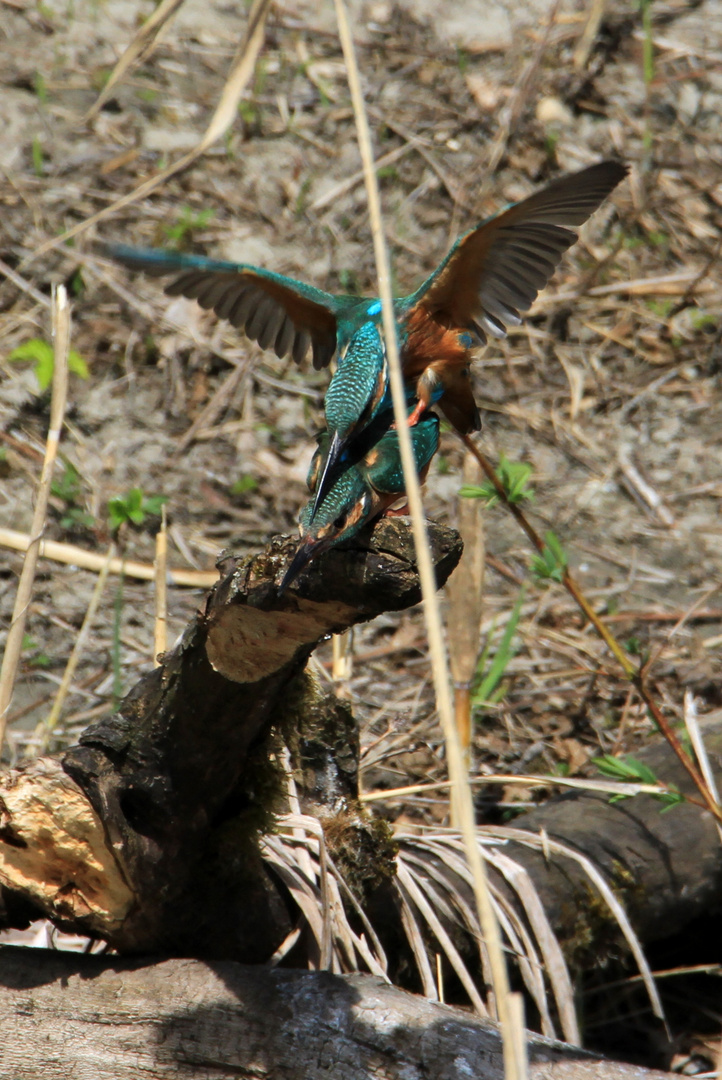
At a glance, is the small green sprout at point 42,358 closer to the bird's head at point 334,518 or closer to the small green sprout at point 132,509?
the small green sprout at point 132,509

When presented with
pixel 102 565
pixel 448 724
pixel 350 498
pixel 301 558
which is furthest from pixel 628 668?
pixel 102 565

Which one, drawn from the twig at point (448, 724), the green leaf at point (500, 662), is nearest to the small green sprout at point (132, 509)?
the green leaf at point (500, 662)

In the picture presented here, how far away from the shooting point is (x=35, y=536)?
1.69 metres

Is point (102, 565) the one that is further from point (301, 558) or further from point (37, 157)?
point (301, 558)

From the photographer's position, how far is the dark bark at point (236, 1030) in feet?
5.20

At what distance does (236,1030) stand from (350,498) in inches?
34.4

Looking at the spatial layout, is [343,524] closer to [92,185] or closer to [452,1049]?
[452,1049]

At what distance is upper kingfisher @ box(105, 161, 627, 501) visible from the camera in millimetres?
1806

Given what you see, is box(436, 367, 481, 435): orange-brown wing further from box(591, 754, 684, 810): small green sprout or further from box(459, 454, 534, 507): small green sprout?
box(591, 754, 684, 810): small green sprout

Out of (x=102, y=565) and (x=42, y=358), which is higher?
(x=42, y=358)

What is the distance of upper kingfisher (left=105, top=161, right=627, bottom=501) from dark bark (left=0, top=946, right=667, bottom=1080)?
88cm

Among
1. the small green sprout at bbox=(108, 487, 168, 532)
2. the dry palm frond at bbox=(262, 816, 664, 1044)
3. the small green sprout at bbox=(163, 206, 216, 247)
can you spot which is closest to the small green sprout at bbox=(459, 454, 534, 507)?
the dry palm frond at bbox=(262, 816, 664, 1044)

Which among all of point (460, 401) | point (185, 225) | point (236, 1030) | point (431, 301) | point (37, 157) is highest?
point (37, 157)

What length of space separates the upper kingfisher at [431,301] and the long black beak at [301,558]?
41 centimetres
